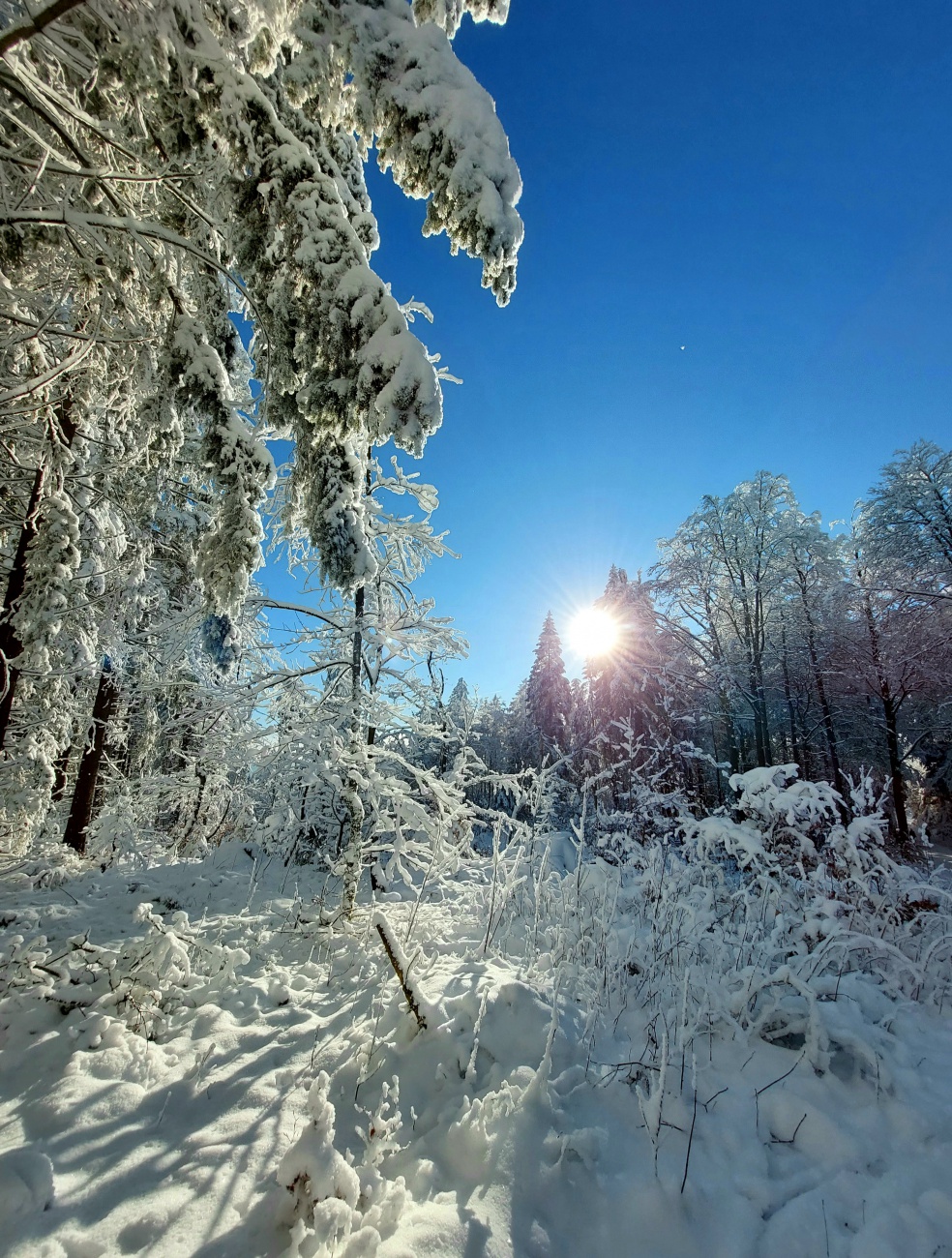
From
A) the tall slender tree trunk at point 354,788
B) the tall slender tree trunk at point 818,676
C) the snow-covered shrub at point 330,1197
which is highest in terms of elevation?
the tall slender tree trunk at point 818,676

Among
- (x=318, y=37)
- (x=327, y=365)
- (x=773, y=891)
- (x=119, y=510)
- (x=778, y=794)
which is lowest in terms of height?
(x=773, y=891)

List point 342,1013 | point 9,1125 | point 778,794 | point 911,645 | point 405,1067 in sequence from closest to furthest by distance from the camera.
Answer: point 9,1125 < point 405,1067 < point 342,1013 < point 778,794 < point 911,645

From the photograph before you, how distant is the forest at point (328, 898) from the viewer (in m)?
Answer: 2.02

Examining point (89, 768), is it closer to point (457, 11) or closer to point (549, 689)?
point (457, 11)

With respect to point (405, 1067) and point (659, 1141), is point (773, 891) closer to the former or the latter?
point (659, 1141)

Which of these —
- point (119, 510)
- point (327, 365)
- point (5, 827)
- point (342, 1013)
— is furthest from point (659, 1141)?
point (5, 827)

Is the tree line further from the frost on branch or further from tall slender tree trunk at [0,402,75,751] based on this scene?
the frost on branch

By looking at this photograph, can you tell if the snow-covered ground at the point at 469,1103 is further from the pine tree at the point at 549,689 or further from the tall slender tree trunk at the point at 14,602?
the pine tree at the point at 549,689

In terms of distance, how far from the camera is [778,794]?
14.5 ft

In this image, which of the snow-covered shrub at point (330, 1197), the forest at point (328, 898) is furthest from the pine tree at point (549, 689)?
the snow-covered shrub at point (330, 1197)

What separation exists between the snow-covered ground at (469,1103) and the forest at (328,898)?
17 millimetres

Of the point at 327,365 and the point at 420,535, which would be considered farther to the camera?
the point at 420,535

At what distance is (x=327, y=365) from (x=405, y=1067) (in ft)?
14.1

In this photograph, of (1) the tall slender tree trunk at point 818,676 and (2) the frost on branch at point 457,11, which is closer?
(2) the frost on branch at point 457,11
